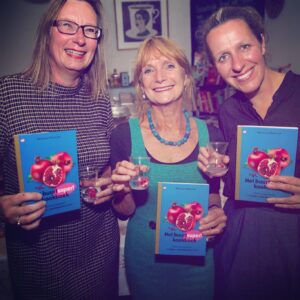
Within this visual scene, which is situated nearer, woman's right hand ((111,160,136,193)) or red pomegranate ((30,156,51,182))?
red pomegranate ((30,156,51,182))

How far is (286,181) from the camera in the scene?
1296mm

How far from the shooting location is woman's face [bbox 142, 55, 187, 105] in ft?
5.50

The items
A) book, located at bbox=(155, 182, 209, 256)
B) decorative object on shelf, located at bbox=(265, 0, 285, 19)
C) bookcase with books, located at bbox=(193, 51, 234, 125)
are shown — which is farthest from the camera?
bookcase with books, located at bbox=(193, 51, 234, 125)

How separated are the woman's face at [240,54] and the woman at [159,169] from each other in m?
0.27

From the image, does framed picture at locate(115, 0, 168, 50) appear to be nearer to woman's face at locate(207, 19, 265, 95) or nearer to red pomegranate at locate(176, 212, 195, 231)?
woman's face at locate(207, 19, 265, 95)

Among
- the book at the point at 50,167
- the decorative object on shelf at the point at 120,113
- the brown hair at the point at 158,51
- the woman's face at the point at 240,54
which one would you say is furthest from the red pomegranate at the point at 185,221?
the decorative object on shelf at the point at 120,113

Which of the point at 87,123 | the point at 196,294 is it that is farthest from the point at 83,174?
the point at 196,294

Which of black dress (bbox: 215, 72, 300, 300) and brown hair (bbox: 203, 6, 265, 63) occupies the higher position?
brown hair (bbox: 203, 6, 265, 63)

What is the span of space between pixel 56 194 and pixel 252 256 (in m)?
1.04

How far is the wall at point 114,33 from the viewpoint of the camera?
3.98 m

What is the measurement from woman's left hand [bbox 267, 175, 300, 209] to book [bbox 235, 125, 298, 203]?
24mm

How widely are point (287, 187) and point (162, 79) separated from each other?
0.87 metres

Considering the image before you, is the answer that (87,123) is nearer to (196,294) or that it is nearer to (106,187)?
(106,187)

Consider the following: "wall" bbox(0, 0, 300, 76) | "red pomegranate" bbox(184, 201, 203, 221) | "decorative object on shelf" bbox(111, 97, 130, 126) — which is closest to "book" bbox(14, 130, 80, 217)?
"red pomegranate" bbox(184, 201, 203, 221)
